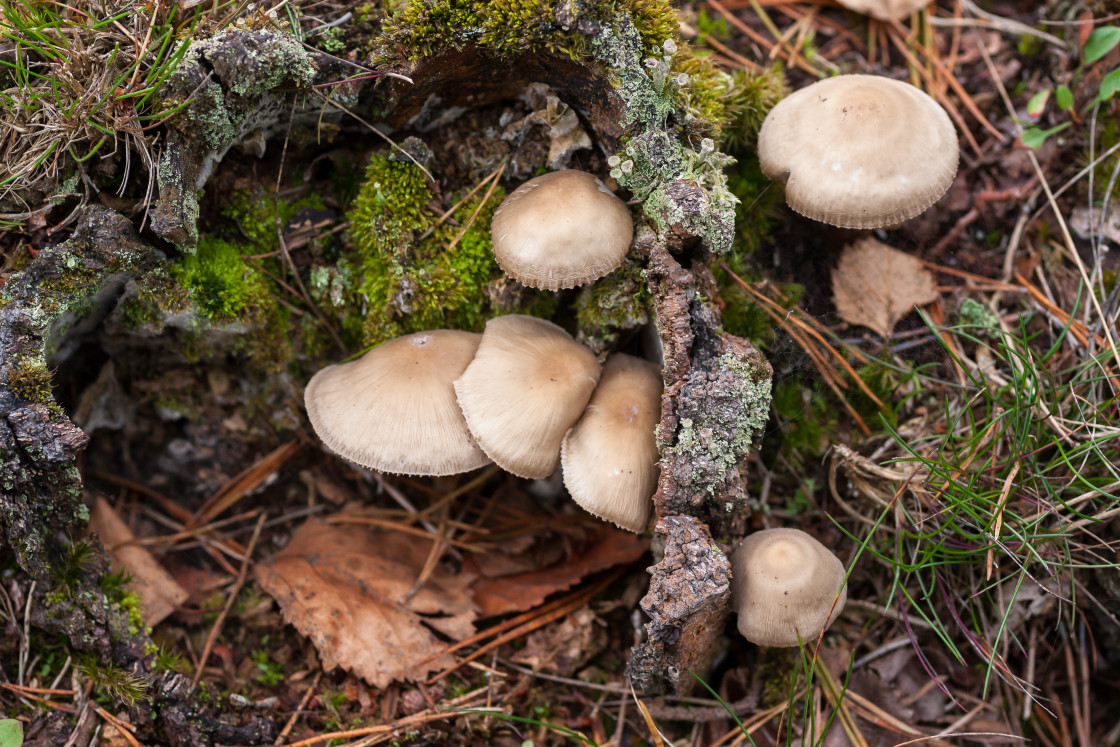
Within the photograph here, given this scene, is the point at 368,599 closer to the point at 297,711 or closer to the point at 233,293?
the point at 297,711

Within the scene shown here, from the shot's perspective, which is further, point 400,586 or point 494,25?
point 400,586

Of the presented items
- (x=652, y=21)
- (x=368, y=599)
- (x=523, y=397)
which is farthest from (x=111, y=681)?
(x=652, y=21)

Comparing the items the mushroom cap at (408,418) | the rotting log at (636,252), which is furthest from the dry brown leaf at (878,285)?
the mushroom cap at (408,418)

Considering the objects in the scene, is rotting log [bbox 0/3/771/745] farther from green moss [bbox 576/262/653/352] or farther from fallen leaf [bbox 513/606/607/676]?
fallen leaf [bbox 513/606/607/676]

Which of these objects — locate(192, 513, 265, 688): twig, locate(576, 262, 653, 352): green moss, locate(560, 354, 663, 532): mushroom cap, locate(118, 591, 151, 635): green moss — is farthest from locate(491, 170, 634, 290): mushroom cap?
locate(118, 591, 151, 635): green moss

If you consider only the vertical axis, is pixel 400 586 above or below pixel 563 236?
below

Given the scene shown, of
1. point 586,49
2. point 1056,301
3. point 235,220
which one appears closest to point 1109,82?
point 1056,301
